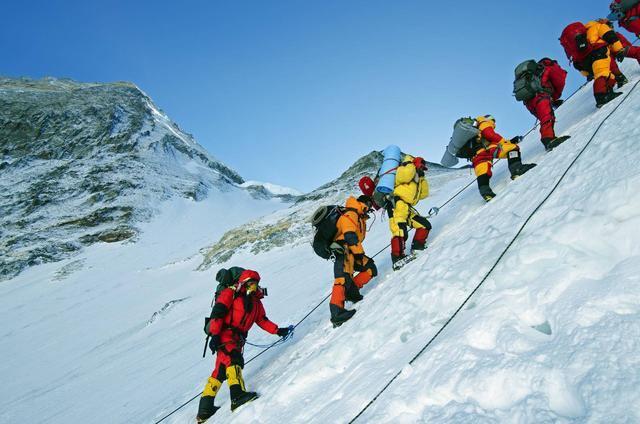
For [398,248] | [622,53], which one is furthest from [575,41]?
[398,248]

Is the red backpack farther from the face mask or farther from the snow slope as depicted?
the face mask

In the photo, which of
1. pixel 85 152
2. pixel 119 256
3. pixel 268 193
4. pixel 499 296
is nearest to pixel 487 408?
pixel 499 296

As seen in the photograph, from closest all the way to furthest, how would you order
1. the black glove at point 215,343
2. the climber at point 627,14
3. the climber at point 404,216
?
the black glove at point 215,343, the climber at point 404,216, the climber at point 627,14

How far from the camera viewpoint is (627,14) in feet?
26.3

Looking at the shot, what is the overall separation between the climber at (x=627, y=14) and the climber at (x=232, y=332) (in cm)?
931

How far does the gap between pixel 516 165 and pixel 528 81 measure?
166cm

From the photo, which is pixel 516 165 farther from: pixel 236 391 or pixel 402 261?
pixel 236 391

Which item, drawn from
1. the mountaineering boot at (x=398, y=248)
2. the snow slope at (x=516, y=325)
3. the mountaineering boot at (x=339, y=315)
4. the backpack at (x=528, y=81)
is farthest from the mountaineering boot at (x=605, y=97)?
the mountaineering boot at (x=339, y=315)

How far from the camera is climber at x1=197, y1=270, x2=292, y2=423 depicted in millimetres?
5059

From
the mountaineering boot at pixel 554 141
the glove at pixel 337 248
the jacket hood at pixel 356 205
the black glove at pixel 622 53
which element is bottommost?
the mountaineering boot at pixel 554 141

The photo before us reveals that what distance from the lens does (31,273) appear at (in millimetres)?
35938

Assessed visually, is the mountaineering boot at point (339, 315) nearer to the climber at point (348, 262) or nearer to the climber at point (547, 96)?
the climber at point (348, 262)

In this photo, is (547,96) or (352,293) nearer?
(352,293)

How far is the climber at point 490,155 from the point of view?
6.12 metres
